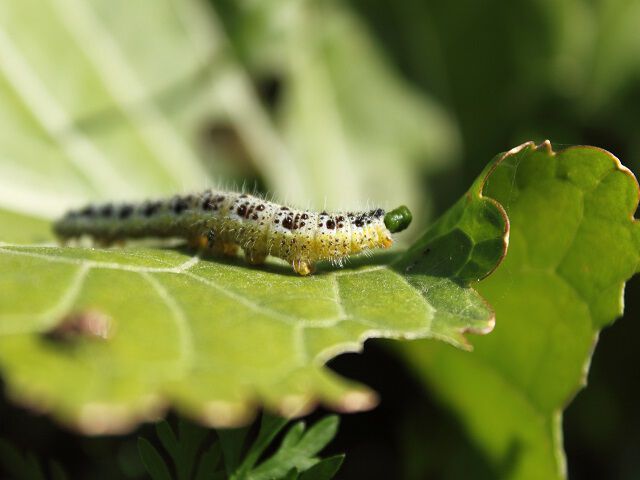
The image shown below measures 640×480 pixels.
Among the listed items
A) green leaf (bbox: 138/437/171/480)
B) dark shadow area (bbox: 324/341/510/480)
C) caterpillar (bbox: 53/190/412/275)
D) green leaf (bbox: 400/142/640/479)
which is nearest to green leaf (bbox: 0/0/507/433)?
caterpillar (bbox: 53/190/412/275)

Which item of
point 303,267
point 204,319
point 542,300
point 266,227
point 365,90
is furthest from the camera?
point 365,90

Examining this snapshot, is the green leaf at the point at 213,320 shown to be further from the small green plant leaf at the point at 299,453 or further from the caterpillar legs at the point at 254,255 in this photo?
the small green plant leaf at the point at 299,453

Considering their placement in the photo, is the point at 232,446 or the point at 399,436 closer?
the point at 232,446

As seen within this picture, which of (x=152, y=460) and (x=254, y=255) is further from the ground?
(x=254, y=255)

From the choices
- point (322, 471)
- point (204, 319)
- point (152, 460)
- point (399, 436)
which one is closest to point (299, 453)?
point (322, 471)

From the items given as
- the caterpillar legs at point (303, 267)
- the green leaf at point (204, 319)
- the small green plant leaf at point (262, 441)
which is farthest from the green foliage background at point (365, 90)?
the small green plant leaf at point (262, 441)

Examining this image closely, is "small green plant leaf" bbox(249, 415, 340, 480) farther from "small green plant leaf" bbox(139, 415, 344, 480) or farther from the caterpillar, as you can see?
the caterpillar

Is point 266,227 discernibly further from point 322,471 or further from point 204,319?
point 322,471

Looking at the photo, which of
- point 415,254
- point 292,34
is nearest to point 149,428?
point 415,254

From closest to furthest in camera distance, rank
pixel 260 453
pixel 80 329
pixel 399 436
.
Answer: pixel 80 329 → pixel 260 453 → pixel 399 436

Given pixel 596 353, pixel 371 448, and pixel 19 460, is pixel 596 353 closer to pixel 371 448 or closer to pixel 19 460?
pixel 371 448
